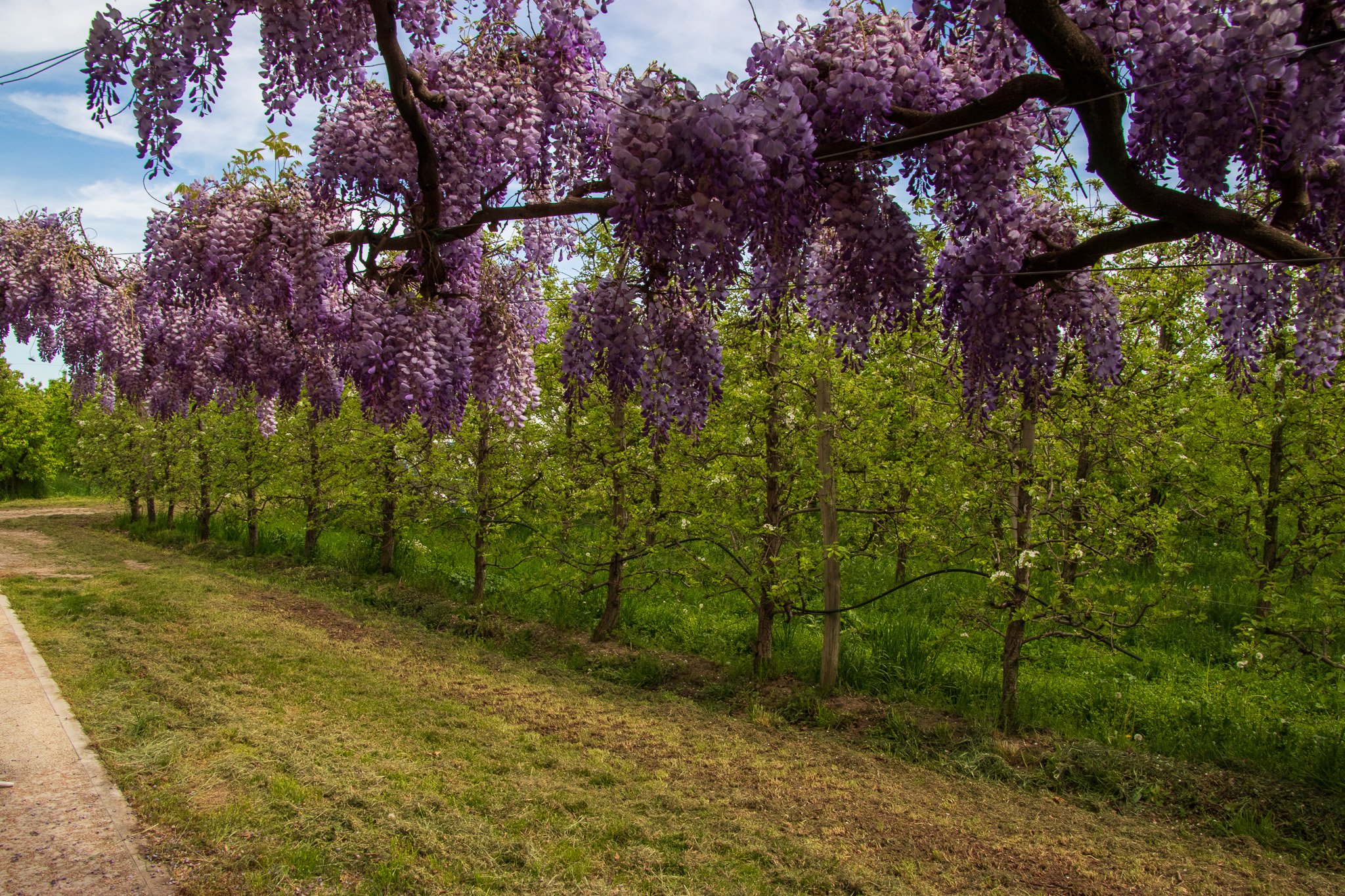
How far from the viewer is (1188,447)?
848 cm

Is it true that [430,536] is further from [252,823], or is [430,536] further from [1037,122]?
[1037,122]

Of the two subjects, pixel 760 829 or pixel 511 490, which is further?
pixel 511 490

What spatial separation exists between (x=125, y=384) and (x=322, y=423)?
313cm

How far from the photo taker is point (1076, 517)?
7.59 m

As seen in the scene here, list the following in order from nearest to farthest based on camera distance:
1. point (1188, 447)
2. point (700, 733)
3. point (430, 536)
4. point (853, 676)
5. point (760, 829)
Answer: point (760, 829), point (700, 733), point (853, 676), point (1188, 447), point (430, 536)

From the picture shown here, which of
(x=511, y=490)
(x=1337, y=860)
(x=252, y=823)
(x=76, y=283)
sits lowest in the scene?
(x=1337, y=860)

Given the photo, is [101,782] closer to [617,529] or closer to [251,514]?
[617,529]

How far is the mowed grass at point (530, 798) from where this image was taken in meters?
4.29

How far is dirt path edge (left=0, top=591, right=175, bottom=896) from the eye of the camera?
3.96 m

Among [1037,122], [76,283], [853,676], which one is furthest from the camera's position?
[76,283]

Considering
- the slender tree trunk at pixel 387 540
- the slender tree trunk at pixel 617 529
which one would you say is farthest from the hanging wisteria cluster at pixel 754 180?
the slender tree trunk at pixel 387 540

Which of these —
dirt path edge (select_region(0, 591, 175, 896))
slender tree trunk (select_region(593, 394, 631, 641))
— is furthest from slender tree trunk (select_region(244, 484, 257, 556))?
slender tree trunk (select_region(593, 394, 631, 641))

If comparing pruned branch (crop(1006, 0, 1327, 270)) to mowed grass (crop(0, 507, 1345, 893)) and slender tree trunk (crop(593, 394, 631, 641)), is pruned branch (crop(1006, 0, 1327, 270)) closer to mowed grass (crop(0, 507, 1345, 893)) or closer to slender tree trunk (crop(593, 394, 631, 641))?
mowed grass (crop(0, 507, 1345, 893))

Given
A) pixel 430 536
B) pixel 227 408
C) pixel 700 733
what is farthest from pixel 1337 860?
pixel 227 408
